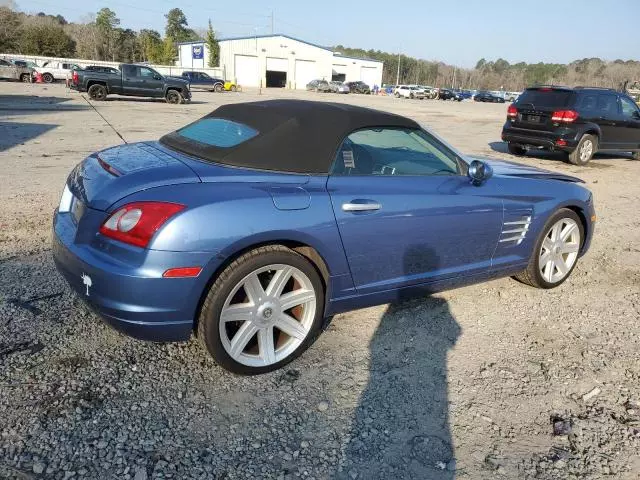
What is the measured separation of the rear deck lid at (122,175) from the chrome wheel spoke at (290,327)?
94cm

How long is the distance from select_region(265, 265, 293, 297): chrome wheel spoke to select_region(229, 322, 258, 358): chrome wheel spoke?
21cm

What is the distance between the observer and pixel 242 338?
2.82 m

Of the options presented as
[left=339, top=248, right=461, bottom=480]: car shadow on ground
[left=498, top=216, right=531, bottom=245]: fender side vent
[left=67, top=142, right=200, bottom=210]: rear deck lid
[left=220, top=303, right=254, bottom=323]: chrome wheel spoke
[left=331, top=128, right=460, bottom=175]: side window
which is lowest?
[left=339, top=248, right=461, bottom=480]: car shadow on ground

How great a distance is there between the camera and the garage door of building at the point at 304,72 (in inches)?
2707

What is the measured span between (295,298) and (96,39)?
9405 centimetres

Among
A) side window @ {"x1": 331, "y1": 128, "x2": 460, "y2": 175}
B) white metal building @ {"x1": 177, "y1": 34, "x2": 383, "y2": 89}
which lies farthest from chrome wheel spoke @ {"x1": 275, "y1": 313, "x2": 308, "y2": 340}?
white metal building @ {"x1": 177, "y1": 34, "x2": 383, "y2": 89}

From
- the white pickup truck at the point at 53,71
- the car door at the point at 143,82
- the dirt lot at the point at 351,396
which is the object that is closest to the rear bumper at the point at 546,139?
→ the dirt lot at the point at 351,396

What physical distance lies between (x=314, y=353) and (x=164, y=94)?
2536cm

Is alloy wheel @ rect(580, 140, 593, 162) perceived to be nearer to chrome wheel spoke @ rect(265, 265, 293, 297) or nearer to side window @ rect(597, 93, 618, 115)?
side window @ rect(597, 93, 618, 115)

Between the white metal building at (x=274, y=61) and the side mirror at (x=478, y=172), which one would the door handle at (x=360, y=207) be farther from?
the white metal building at (x=274, y=61)

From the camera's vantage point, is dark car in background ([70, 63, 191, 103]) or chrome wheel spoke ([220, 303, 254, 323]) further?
dark car in background ([70, 63, 191, 103])

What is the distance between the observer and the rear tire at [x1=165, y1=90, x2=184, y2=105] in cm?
2591

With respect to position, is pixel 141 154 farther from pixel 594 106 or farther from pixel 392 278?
pixel 594 106

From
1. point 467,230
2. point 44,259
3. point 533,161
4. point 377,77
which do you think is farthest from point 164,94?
point 377,77
